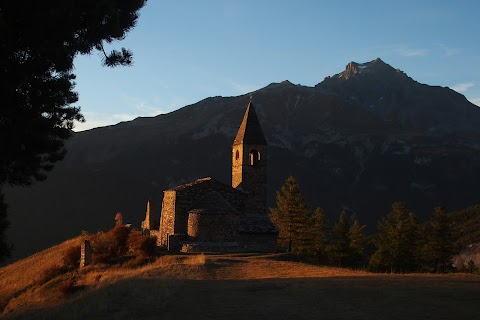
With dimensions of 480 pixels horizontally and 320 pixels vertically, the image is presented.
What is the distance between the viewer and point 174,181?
4968 inches

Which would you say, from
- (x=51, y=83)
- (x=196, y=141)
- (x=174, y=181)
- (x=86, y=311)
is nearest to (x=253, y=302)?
(x=86, y=311)

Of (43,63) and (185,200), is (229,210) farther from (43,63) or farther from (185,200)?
(43,63)

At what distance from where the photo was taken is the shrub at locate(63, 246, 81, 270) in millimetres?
33625

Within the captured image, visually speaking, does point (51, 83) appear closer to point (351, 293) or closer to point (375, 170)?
point (351, 293)

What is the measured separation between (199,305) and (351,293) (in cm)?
447

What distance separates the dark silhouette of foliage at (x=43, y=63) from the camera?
1447 centimetres

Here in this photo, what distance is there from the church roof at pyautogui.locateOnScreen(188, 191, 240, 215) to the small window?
227 inches

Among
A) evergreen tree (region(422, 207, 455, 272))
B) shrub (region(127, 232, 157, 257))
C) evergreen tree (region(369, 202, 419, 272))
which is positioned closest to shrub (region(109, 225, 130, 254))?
shrub (region(127, 232, 157, 257))

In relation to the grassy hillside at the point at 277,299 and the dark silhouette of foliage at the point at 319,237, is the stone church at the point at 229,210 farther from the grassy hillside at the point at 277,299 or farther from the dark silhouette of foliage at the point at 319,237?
the grassy hillside at the point at 277,299

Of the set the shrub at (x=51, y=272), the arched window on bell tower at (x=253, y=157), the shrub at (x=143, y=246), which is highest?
the arched window on bell tower at (x=253, y=157)

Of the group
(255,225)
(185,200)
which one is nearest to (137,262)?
(185,200)

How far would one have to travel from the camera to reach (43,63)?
1537 centimetres

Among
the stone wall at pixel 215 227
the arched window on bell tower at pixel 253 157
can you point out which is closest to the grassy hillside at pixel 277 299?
the stone wall at pixel 215 227

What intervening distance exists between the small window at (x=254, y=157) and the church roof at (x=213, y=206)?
576 cm
